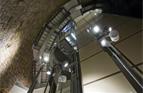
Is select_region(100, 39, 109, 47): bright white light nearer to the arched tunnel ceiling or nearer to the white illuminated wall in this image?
the white illuminated wall

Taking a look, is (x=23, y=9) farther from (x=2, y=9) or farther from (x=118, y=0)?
(x=118, y=0)

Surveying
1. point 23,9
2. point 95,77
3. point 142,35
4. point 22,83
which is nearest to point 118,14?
point 142,35

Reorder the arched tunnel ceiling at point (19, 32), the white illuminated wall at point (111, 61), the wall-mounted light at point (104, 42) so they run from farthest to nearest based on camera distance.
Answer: the arched tunnel ceiling at point (19, 32)
the white illuminated wall at point (111, 61)
the wall-mounted light at point (104, 42)

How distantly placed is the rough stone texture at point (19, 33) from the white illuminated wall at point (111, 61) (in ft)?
5.17

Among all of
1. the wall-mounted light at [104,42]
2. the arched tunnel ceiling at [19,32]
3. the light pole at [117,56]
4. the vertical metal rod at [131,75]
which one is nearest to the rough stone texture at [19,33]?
the arched tunnel ceiling at [19,32]

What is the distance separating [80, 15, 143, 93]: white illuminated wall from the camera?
3492 mm

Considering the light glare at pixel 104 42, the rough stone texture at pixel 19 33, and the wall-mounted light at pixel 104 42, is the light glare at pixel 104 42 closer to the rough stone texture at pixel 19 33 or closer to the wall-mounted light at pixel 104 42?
the wall-mounted light at pixel 104 42

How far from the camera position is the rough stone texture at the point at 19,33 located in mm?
4336

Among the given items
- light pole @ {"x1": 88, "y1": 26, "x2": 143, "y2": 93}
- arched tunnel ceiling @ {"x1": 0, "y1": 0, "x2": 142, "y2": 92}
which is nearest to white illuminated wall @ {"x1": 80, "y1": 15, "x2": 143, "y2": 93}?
light pole @ {"x1": 88, "y1": 26, "x2": 143, "y2": 93}

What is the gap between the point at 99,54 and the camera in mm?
4609

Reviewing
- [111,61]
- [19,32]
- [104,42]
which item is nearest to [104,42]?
[104,42]

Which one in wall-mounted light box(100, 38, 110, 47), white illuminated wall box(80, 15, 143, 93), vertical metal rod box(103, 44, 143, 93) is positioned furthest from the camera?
white illuminated wall box(80, 15, 143, 93)

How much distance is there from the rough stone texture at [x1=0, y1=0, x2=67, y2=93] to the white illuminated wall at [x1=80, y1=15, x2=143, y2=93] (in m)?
1.58

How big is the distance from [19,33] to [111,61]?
2500 millimetres
